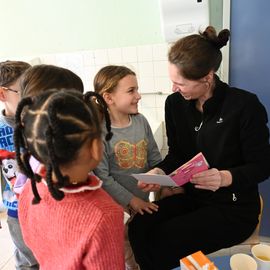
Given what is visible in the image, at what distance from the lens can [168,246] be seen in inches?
44.9

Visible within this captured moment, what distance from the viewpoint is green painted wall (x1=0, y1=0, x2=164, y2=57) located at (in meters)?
2.03

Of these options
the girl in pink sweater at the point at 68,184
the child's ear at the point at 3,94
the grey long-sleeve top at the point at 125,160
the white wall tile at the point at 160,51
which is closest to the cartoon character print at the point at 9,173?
the child's ear at the point at 3,94

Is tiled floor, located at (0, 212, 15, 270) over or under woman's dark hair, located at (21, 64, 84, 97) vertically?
under

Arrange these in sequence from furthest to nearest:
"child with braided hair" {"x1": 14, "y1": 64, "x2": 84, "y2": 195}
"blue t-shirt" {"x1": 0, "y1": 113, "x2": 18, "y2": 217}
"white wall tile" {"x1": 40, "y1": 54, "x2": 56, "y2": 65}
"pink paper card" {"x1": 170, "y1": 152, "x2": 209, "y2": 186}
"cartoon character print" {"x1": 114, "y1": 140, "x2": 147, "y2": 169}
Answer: "white wall tile" {"x1": 40, "y1": 54, "x2": 56, "y2": 65}, "cartoon character print" {"x1": 114, "y1": 140, "x2": 147, "y2": 169}, "blue t-shirt" {"x1": 0, "y1": 113, "x2": 18, "y2": 217}, "pink paper card" {"x1": 170, "y1": 152, "x2": 209, "y2": 186}, "child with braided hair" {"x1": 14, "y1": 64, "x2": 84, "y2": 195}

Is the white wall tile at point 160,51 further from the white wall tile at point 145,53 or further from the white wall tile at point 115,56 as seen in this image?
the white wall tile at point 115,56

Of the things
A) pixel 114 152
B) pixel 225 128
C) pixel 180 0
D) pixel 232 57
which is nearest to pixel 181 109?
pixel 225 128

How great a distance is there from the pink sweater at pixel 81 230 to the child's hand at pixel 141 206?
52 cm

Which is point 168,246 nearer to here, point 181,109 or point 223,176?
point 223,176

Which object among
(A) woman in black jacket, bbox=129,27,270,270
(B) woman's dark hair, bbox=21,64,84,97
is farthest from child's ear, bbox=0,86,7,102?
(A) woman in black jacket, bbox=129,27,270,270

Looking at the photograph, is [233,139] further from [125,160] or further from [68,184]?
[68,184]

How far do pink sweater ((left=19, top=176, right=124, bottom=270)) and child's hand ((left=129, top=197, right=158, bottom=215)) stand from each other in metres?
0.52

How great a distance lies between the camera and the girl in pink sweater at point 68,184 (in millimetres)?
601

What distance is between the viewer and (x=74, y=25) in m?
2.15

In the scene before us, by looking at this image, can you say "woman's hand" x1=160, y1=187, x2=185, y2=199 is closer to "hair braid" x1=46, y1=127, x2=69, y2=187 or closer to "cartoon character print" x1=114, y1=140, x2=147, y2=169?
"cartoon character print" x1=114, y1=140, x2=147, y2=169
